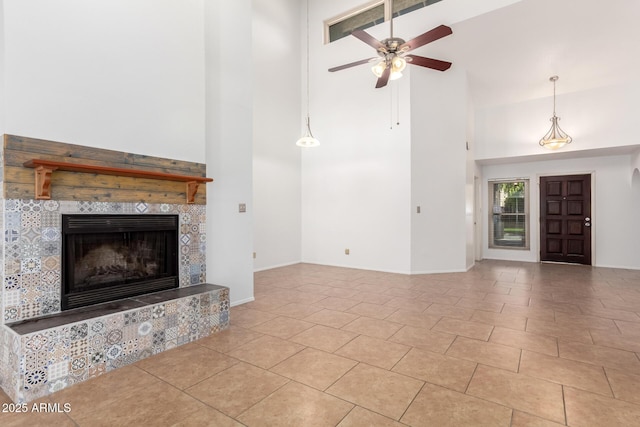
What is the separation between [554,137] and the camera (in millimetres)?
6164

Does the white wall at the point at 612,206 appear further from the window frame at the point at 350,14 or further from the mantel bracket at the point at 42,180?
the mantel bracket at the point at 42,180

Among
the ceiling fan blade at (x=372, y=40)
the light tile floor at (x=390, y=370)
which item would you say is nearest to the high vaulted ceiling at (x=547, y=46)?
the ceiling fan blade at (x=372, y=40)

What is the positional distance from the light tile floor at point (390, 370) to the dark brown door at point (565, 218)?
11.7ft

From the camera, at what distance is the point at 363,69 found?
640 centimetres

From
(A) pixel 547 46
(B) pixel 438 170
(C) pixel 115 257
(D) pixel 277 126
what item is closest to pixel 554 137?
(A) pixel 547 46

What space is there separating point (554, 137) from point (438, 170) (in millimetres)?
2393

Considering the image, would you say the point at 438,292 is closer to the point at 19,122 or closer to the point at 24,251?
the point at 24,251

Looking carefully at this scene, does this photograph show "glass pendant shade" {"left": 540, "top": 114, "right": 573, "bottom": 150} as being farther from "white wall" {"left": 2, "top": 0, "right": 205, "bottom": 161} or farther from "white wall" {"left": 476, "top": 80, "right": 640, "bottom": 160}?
"white wall" {"left": 2, "top": 0, "right": 205, "bottom": 161}

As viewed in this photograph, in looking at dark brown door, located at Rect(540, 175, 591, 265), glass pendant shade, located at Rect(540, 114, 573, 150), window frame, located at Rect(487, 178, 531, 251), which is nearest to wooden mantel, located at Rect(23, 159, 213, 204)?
glass pendant shade, located at Rect(540, 114, 573, 150)

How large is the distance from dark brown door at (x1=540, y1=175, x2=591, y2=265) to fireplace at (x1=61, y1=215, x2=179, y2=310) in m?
8.05

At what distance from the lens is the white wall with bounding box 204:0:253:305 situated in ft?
12.1

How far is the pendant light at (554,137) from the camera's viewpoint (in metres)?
6.10

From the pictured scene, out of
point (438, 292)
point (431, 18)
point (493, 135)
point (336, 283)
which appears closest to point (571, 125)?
point (493, 135)

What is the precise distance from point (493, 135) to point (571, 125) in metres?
1.40
